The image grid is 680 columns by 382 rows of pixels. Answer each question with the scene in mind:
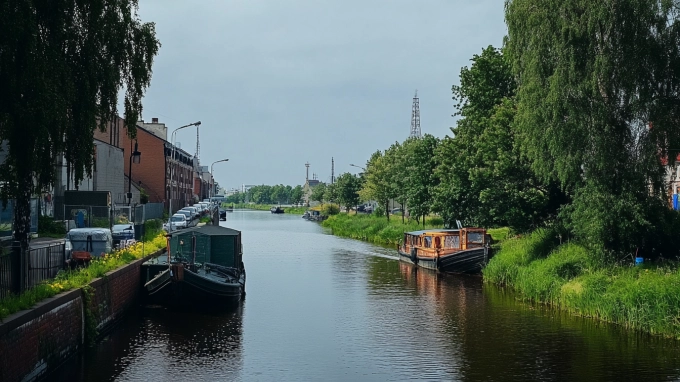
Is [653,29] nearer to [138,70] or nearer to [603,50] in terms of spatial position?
[603,50]

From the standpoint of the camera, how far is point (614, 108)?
92.0 ft

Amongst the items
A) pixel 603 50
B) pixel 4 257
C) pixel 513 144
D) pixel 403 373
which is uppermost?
pixel 603 50

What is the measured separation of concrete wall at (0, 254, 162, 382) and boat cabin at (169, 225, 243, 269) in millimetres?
5383

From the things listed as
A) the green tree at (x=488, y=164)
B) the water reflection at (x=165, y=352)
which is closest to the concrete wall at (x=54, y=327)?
the water reflection at (x=165, y=352)

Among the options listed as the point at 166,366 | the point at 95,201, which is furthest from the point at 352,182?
the point at 166,366

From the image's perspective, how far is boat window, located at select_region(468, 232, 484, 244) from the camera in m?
42.4

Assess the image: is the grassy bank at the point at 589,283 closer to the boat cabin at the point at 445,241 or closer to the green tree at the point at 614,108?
the green tree at the point at 614,108

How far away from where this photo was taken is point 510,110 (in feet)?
121

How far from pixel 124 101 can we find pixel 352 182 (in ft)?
311

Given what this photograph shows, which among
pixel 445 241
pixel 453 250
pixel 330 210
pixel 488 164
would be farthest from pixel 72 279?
pixel 330 210

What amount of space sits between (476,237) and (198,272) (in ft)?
62.0

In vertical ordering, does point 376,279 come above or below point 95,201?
below

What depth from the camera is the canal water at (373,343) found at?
19.4 m

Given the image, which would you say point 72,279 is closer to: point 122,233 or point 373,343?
point 373,343
